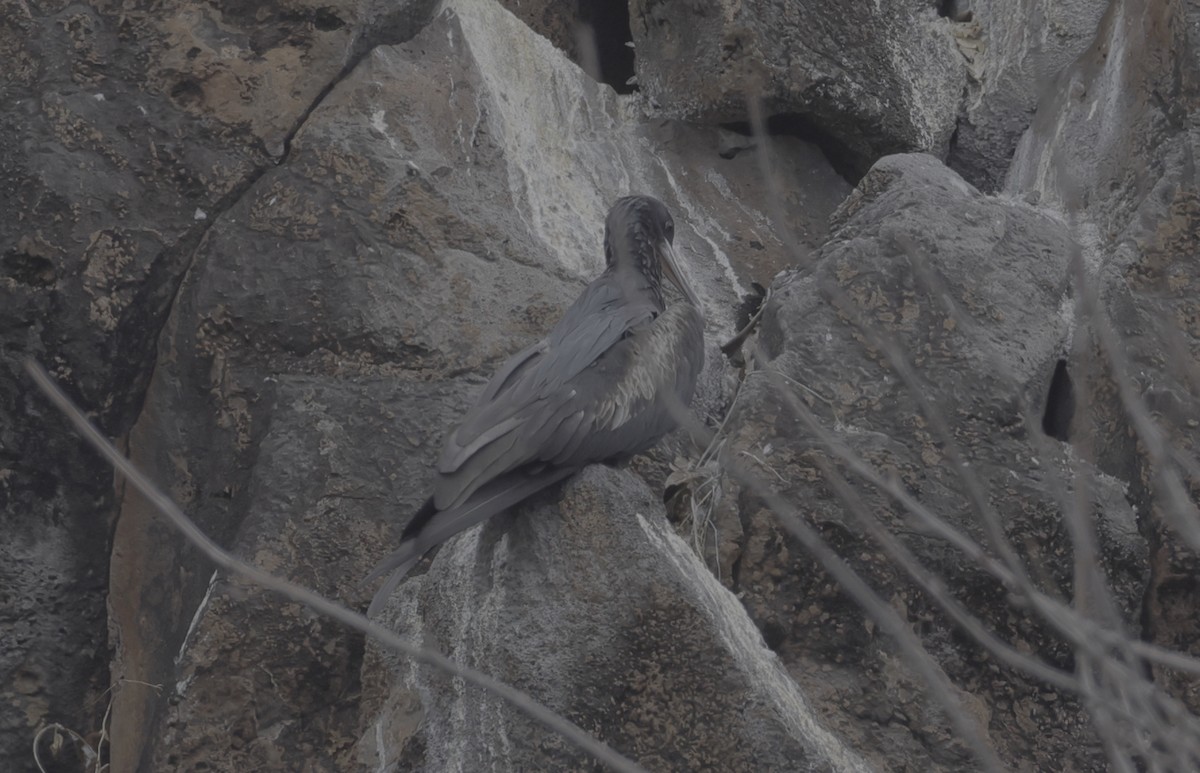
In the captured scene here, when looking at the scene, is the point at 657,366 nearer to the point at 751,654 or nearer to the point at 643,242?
the point at 643,242

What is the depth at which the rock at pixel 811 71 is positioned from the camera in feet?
19.8

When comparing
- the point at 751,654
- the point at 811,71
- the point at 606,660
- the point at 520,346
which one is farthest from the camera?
the point at 811,71

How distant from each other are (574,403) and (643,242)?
91 cm

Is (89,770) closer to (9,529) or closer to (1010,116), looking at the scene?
(9,529)

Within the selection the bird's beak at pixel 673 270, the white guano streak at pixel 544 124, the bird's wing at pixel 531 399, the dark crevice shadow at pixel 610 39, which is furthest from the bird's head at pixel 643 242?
the dark crevice shadow at pixel 610 39

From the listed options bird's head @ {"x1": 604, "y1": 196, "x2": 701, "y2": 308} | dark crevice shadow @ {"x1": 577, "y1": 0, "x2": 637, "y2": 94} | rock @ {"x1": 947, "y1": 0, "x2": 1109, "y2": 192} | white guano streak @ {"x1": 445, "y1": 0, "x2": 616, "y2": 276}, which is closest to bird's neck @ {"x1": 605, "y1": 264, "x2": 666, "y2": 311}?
bird's head @ {"x1": 604, "y1": 196, "x2": 701, "y2": 308}

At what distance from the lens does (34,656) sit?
4.96m

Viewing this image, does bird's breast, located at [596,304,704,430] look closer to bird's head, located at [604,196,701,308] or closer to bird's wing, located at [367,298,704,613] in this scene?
bird's wing, located at [367,298,704,613]

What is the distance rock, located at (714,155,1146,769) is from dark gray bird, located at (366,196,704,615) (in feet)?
0.87

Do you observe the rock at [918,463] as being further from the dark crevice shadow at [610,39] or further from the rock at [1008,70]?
the dark crevice shadow at [610,39]

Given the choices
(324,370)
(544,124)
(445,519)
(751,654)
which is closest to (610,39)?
(544,124)

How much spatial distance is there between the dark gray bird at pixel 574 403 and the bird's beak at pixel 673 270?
0.55ft

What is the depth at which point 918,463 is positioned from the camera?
14.5 feet

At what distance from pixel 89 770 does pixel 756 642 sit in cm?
221
